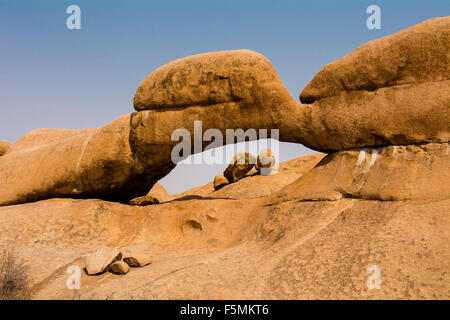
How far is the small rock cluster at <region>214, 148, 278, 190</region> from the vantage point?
13.6m

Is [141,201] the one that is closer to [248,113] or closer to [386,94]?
[248,113]

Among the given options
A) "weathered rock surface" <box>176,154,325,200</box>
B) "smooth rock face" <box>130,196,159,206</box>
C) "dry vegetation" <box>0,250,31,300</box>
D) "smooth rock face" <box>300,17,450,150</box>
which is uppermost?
"smooth rock face" <box>300,17,450,150</box>

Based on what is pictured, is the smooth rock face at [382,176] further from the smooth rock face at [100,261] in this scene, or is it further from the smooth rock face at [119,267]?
the smooth rock face at [100,261]

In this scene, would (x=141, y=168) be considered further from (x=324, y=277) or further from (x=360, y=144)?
(x=324, y=277)

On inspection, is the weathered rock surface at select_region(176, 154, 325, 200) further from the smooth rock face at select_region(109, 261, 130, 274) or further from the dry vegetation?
the dry vegetation

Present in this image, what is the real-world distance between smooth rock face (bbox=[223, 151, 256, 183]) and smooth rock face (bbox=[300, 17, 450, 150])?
6.74 meters

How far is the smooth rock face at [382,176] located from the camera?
518cm

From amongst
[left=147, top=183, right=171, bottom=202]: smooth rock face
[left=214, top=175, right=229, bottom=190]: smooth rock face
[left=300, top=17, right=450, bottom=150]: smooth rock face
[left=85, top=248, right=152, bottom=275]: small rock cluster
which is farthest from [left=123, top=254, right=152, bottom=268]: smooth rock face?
[left=214, top=175, right=229, bottom=190]: smooth rock face

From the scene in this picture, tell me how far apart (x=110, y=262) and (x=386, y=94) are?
497 centimetres

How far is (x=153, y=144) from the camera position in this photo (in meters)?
7.77

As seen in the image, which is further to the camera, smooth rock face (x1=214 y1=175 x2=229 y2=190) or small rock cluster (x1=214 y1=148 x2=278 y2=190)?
smooth rock face (x1=214 y1=175 x2=229 y2=190)

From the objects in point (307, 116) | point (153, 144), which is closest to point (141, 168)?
point (153, 144)

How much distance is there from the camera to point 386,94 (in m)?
6.19

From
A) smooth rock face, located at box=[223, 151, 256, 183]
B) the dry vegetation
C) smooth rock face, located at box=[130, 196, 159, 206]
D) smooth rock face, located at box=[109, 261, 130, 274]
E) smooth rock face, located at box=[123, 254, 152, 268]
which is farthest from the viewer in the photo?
smooth rock face, located at box=[223, 151, 256, 183]
